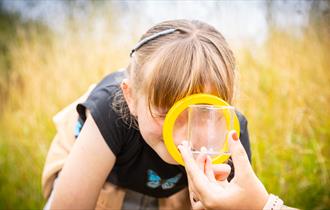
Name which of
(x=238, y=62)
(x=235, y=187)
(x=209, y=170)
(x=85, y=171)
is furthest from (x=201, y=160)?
(x=238, y=62)

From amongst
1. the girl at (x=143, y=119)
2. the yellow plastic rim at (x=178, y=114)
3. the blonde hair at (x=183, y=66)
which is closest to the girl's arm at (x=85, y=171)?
the girl at (x=143, y=119)

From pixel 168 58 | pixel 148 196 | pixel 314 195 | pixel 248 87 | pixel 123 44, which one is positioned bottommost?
pixel 314 195

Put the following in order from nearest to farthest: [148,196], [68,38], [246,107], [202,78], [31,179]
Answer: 1. [202,78]
2. [148,196]
3. [246,107]
4. [31,179]
5. [68,38]

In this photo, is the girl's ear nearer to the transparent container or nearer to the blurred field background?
the transparent container

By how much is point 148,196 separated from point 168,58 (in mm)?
710

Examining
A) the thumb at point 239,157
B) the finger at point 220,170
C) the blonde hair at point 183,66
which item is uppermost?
the blonde hair at point 183,66

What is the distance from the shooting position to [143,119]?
150 centimetres

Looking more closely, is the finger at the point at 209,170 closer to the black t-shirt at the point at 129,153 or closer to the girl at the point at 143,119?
the girl at the point at 143,119

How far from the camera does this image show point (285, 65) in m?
2.51

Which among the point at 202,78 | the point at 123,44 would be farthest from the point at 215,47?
the point at 123,44

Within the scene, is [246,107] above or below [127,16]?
below

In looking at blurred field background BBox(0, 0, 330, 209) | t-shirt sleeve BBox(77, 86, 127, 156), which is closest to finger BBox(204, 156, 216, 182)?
t-shirt sleeve BBox(77, 86, 127, 156)

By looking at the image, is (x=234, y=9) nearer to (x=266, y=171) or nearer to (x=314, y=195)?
(x=266, y=171)

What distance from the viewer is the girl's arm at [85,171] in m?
1.67
